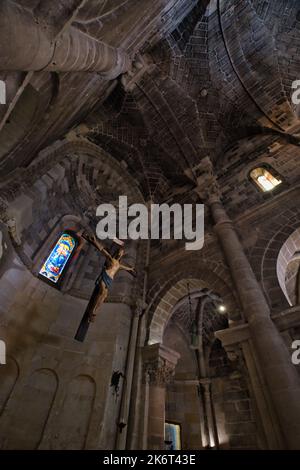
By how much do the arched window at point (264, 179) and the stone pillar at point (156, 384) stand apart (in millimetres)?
5769

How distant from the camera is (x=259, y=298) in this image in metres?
5.26

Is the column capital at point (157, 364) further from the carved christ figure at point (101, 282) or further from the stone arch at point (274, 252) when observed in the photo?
the stone arch at point (274, 252)

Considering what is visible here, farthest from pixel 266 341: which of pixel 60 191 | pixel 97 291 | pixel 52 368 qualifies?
pixel 60 191

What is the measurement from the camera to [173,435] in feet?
Result: 29.3

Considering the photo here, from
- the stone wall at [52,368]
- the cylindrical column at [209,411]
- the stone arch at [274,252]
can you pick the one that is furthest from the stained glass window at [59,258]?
the cylindrical column at [209,411]

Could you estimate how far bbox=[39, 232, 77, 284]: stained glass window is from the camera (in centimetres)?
731

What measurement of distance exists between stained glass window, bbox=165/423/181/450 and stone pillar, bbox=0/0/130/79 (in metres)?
11.0

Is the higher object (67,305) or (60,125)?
(60,125)

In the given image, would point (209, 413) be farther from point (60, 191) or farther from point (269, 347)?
point (60, 191)

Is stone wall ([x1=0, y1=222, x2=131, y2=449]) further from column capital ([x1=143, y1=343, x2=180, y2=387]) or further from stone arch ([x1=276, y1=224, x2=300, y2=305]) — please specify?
stone arch ([x1=276, y1=224, x2=300, y2=305])

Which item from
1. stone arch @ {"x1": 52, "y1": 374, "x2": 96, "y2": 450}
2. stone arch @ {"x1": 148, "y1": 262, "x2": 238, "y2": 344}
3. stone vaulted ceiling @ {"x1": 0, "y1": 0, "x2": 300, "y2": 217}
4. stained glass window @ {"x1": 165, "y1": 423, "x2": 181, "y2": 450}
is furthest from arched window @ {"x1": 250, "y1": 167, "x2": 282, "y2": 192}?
stained glass window @ {"x1": 165, "y1": 423, "x2": 181, "y2": 450}

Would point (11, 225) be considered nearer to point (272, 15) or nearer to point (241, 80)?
point (241, 80)
